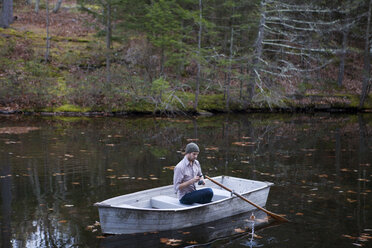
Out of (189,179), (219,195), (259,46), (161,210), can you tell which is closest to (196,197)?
(189,179)

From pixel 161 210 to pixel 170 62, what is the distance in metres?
18.4

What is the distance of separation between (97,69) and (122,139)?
12318mm

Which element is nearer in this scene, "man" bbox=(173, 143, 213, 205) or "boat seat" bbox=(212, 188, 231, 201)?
"man" bbox=(173, 143, 213, 205)

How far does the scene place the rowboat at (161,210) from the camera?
6699 millimetres

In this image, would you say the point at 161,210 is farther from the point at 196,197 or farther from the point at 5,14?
the point at 5,14

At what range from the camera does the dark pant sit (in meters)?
7.59

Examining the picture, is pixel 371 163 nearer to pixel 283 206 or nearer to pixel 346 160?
pixel 346 160

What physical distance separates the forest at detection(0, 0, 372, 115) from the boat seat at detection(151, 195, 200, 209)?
49.4ft

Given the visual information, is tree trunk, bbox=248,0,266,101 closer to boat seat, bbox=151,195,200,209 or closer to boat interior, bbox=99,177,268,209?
boat interior, bbox=99,177,268,209

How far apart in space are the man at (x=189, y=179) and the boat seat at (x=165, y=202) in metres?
0.12

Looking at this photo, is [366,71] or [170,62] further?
[366,71]

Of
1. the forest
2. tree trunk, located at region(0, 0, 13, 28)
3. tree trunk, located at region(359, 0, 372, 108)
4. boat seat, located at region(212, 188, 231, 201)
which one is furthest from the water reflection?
tree trunk, located at region(0, 0, 13, 28)

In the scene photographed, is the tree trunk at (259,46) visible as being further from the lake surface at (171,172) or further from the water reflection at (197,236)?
the water reflection at (197,236)

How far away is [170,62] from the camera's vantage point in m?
24.4
